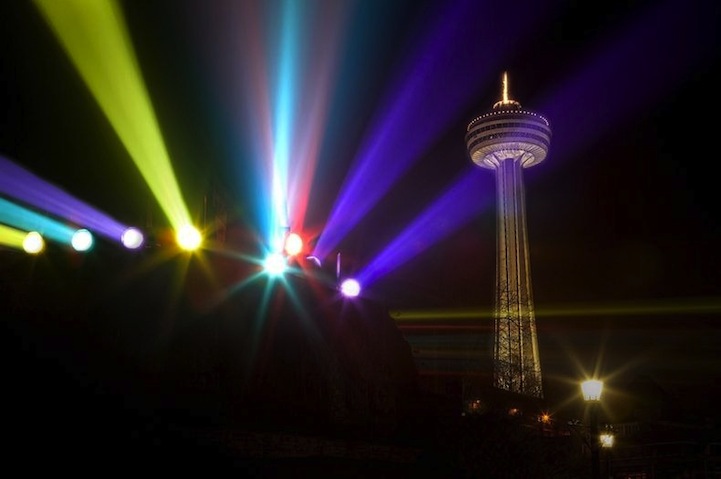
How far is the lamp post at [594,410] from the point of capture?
12570mm

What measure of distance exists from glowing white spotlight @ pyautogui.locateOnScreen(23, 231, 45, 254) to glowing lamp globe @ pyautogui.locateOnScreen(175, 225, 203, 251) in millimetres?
3329

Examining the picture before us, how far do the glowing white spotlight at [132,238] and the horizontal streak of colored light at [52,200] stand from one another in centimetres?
46

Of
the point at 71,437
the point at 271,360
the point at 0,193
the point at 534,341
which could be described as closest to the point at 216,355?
the point at 271,360

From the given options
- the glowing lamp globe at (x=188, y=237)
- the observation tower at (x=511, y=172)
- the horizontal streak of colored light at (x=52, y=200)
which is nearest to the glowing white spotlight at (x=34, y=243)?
the horizontal streak of colored light at (x=52, y=200)

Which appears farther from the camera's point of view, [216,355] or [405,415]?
[405,415]

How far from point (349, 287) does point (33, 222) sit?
8137 millimetres

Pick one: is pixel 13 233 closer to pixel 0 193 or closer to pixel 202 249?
pixel 0 193

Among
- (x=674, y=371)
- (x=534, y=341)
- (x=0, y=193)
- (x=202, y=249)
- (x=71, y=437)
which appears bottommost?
(x=71, y=437)

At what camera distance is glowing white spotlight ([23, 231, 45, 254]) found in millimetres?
14445

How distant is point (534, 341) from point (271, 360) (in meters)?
70.6

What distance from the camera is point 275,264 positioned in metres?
14.8

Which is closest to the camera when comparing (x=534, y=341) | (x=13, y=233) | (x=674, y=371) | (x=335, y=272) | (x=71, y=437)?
(x=71, y=437)

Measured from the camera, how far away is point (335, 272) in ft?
57.3

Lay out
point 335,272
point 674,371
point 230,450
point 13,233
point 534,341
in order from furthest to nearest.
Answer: point 534,341
point 674,371
point 335,272
point 13,233
point 230,450
